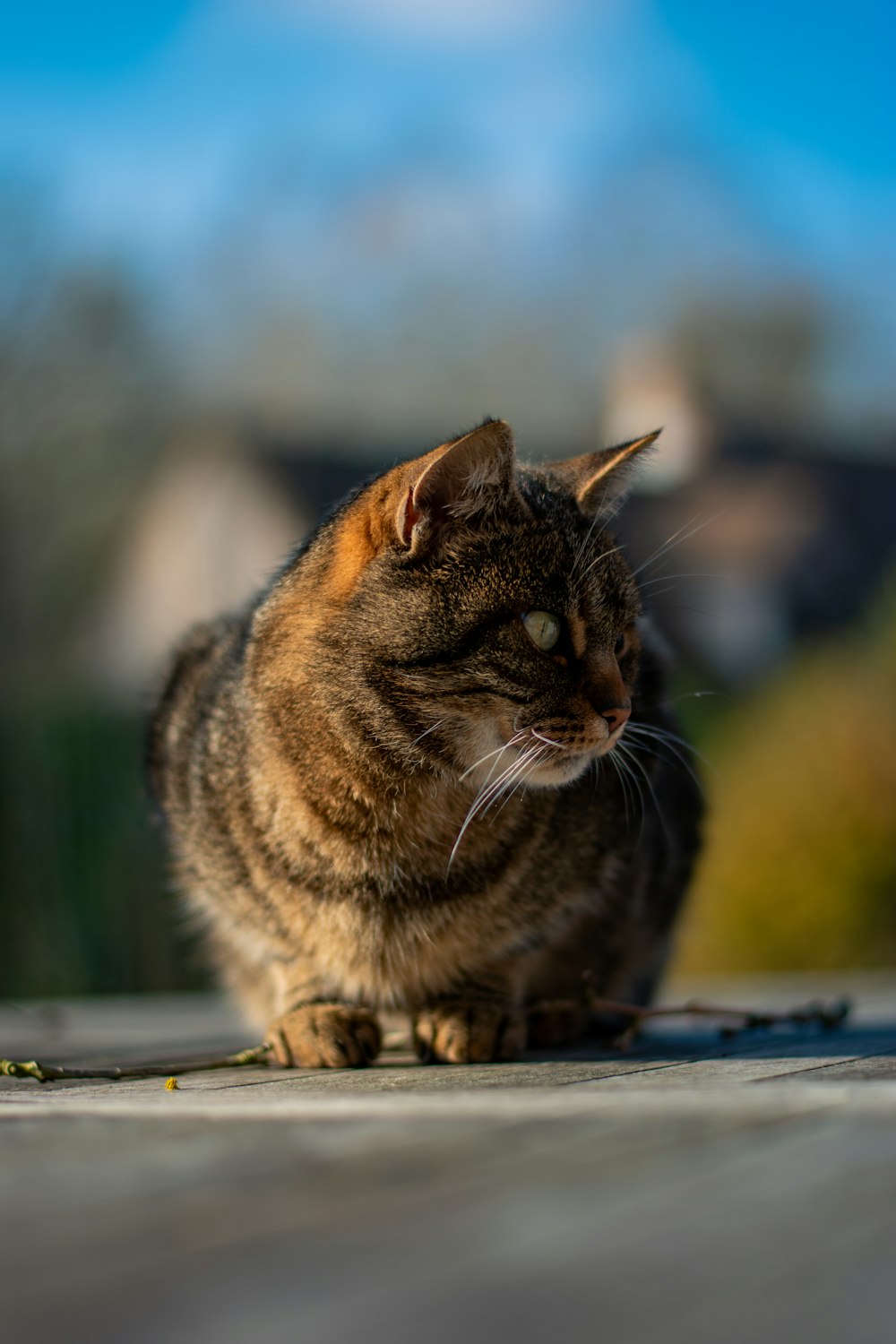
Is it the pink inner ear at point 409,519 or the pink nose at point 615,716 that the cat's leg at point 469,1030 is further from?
the pink inner ear at point 409,519

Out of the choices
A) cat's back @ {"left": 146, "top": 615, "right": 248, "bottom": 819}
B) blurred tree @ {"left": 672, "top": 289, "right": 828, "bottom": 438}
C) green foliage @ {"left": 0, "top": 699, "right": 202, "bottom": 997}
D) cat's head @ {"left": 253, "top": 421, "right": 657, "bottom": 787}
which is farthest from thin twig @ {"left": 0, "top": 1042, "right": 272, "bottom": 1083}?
blurred tree @ {"left": 672, "top": 289, "right": 828, "bottom": 438}

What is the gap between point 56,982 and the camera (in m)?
7.07

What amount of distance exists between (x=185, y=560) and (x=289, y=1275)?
1604 cm

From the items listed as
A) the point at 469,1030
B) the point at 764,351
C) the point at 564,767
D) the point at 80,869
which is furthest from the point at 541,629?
the point at 764,351

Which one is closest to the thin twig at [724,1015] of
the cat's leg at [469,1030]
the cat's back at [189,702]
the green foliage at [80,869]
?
the cat's leg at [469,1030]

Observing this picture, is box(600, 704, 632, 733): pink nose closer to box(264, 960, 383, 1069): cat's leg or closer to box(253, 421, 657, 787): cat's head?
box(253, 421, 657, 787): cat's head

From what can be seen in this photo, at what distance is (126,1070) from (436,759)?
72 cm

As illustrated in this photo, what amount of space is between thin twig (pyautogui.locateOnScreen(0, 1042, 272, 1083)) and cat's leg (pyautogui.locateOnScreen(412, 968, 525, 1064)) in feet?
0.91

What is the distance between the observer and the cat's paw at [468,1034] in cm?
227

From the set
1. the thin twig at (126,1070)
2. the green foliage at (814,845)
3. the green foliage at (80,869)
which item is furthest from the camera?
the green foliage at (80,869)

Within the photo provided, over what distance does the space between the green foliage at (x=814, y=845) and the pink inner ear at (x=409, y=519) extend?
4.57 m

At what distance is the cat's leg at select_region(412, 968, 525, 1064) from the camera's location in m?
2.27

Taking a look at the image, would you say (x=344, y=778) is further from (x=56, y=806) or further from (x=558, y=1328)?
(x=56, y=806)

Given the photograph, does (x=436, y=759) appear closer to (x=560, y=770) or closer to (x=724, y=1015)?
(x=560, y=770)
